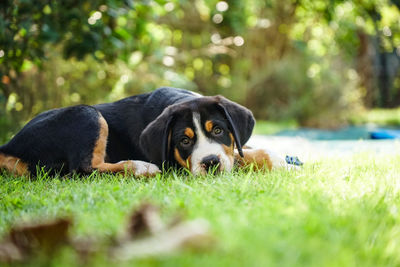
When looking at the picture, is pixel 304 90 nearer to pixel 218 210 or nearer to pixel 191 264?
pixel 218 210

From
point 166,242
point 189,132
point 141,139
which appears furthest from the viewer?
point 141,139

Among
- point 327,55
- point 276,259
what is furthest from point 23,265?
point 327,55

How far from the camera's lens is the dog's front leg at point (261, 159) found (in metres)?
4.20

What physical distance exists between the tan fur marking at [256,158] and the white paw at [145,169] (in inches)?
32.8

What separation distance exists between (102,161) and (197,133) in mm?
1051

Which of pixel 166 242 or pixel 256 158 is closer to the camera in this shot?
Result: pixel 166 242

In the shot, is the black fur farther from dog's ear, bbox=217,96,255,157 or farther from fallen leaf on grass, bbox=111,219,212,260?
fallen leaf on grass, bbox=111,219,212,260

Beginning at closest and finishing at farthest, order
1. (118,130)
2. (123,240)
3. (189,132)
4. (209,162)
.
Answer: (123,240) < (209,162) < (189,132) < (118,130)

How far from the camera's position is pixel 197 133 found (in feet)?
13.6

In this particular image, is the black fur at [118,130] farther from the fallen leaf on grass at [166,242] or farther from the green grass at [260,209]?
the fallen leaf on grass at [166,242]

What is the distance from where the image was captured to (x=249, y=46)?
15.5 meters

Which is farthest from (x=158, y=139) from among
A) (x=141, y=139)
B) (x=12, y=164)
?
(x=12, y=164)

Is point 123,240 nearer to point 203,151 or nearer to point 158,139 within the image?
point 203,151

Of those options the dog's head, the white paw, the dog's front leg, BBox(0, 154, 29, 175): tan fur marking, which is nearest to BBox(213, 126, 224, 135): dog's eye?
the dog's head
